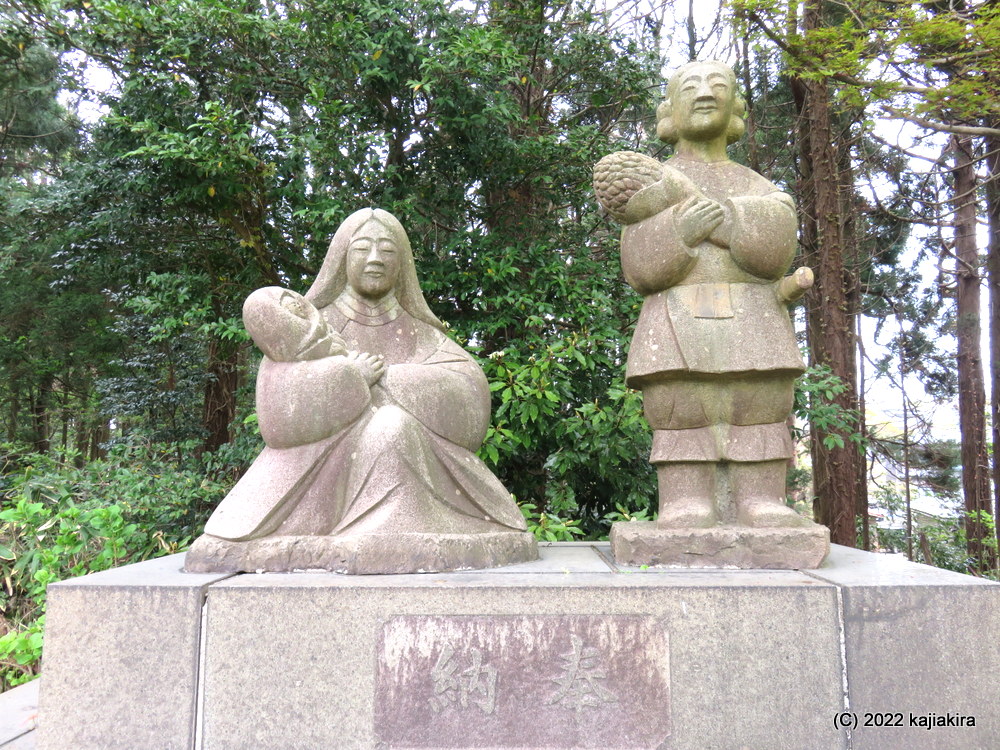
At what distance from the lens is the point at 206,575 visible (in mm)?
→ 2809

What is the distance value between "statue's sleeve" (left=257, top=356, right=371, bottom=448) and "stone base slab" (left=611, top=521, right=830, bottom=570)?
133 centimetres

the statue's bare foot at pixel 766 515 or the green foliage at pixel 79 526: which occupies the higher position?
the statue's bare foot at pixel 766 515

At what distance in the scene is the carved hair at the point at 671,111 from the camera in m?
3.43

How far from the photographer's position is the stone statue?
9.46 ft

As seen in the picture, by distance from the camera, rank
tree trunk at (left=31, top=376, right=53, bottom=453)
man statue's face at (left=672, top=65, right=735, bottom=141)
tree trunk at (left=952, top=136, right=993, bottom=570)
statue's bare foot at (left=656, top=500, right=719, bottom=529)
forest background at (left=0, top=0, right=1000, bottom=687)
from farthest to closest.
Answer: tree trunk at (left=31, top=376, right=53, bottom=453) < tree trunk at (left=952, top=136, right=993, bottom=570) < forest background at (left=0, top=0, right=1000, bottom=687) < man statue's face at (left=672, top=65, right=735, bottom=141) < statue's bare foot at (left=656, top=500, right=719, bottom=529)

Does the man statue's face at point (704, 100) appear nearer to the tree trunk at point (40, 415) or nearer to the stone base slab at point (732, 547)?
the stone base slab at point (732, 547)

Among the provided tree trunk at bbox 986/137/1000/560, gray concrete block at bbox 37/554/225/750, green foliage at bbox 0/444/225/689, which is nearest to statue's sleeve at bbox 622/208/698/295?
gray concrete block at bbox 37/554/225/750

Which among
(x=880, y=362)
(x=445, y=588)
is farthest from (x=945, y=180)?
(x=445, y=588)

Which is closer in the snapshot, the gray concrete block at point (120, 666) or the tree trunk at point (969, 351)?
the gray concrete block at point (120, 666)

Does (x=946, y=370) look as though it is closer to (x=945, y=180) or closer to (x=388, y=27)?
(x=945, y=180)

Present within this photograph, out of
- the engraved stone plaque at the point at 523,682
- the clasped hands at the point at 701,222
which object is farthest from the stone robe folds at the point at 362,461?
the clasped hands at the point at 701,222

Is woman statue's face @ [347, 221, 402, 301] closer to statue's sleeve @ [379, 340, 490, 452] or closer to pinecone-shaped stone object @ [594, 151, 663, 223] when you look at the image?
statue's sleeve @ [379, 340, 490, 452]

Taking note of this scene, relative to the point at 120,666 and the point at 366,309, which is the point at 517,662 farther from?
the point at 366,309

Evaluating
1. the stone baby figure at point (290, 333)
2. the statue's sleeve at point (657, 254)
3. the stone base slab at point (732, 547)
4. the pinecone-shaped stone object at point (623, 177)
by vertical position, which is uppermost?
the pinecone-shaped stone object at point (623, 177)
